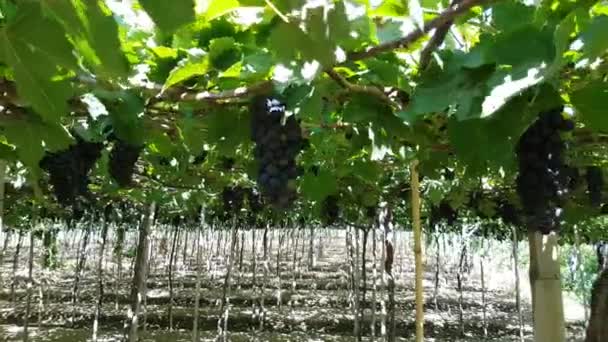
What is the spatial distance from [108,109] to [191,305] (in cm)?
1016

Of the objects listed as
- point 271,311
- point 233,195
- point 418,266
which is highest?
point 233,195

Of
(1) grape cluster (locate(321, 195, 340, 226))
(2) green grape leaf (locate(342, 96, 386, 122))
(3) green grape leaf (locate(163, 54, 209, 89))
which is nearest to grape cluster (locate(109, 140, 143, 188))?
(3) green grape leaf (locate(163, 54, 209, 89))

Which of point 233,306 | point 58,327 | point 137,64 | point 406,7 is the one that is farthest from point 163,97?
point 233,306

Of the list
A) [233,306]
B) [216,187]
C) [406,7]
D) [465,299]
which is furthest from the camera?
[465,299]

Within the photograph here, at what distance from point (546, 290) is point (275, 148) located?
2166mm

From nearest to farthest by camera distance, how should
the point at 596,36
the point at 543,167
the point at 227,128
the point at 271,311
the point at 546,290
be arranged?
the point at 596,36
the point at 543,167
the point at 227,128
the point at 546,290
the point at 271,311

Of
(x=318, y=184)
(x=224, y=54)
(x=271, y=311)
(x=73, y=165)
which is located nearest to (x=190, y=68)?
(x=224, y=54)

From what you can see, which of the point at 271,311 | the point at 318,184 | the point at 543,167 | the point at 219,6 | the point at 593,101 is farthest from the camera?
the point at 271,311

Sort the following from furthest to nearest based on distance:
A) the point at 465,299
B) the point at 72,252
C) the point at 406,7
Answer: the point at 72,252, the point at 465,299, the point at 406,7

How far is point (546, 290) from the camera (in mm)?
3049

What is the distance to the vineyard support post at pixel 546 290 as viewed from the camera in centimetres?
288

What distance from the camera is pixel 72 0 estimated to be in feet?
2.03

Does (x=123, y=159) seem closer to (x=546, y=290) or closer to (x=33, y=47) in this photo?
(x=33, y=47)

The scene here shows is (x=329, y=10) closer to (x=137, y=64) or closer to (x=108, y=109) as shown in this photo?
(x=137, y=64)
